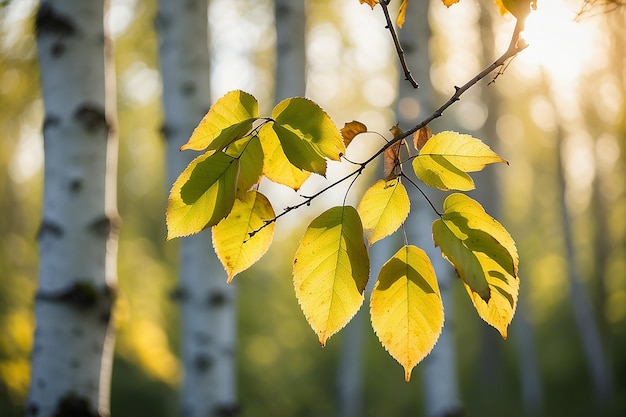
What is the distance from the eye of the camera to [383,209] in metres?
0.51

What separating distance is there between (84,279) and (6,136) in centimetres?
931

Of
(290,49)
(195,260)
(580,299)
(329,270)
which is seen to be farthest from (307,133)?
(580,299)

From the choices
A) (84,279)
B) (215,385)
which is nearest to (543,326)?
(215,385)

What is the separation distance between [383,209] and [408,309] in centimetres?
10

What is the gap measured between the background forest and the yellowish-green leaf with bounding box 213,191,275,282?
212 cm

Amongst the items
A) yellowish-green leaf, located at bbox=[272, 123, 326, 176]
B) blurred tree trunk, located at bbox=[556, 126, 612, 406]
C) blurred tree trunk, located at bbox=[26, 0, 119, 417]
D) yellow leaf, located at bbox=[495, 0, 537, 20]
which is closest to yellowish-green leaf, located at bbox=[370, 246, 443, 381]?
yellowish-green leaf, located at bbox=[272, 123, 326, 176]

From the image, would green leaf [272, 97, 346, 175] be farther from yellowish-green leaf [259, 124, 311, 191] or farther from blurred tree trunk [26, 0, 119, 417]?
blurred tree trunk [26, 0, 119, 417]

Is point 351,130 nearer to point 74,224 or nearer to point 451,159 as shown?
point 451,159

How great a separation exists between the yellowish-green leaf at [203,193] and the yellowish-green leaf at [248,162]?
0.03 ft

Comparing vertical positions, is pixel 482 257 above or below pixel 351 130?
below

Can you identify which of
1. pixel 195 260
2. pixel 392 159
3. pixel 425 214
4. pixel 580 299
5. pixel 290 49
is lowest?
pixel 580 299

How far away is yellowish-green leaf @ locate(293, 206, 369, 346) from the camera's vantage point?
460 mm

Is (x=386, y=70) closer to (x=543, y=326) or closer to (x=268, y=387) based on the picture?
(x=268, y=387)

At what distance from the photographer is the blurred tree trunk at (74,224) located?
4.45 feet
